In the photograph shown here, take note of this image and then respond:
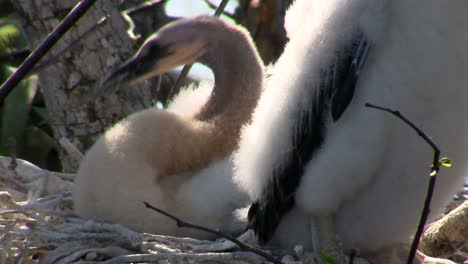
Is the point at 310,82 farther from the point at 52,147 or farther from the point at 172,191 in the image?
the point at 52,147

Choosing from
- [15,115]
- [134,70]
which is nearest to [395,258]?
[134,70]

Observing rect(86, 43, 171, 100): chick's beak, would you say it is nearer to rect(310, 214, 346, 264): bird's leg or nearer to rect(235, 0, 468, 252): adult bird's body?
rect(235, 0, 468, 252): adult bird's body

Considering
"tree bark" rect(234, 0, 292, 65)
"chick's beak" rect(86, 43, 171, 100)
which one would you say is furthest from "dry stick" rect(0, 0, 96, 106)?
"tree bark" rect(234, 0, 292, 65)

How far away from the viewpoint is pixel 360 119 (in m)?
2.64

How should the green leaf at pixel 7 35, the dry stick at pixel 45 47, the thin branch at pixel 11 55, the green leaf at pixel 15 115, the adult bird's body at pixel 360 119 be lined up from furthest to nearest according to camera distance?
the green leaf at pixel 7 35, the green leaf at pixel 15 115, the thin branch at pixel 11 55, the adult bird's body at pixel 360 119, the dry stick at pixel 45 47

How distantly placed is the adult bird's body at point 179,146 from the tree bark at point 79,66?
216mm

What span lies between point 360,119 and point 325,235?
0.41 m

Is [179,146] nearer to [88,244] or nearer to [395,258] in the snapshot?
[88,244]

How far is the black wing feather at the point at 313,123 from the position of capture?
2660 mm

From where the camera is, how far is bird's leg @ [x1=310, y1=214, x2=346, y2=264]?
2.81m

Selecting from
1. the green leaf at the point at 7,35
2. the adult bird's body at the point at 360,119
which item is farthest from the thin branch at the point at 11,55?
the adult bird's body at the point at 360,119

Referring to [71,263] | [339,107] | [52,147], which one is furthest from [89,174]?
[52,147]

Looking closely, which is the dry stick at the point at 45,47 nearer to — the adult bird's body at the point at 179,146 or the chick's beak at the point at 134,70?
the adult bird's body at the point at 179,146

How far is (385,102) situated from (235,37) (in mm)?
897
